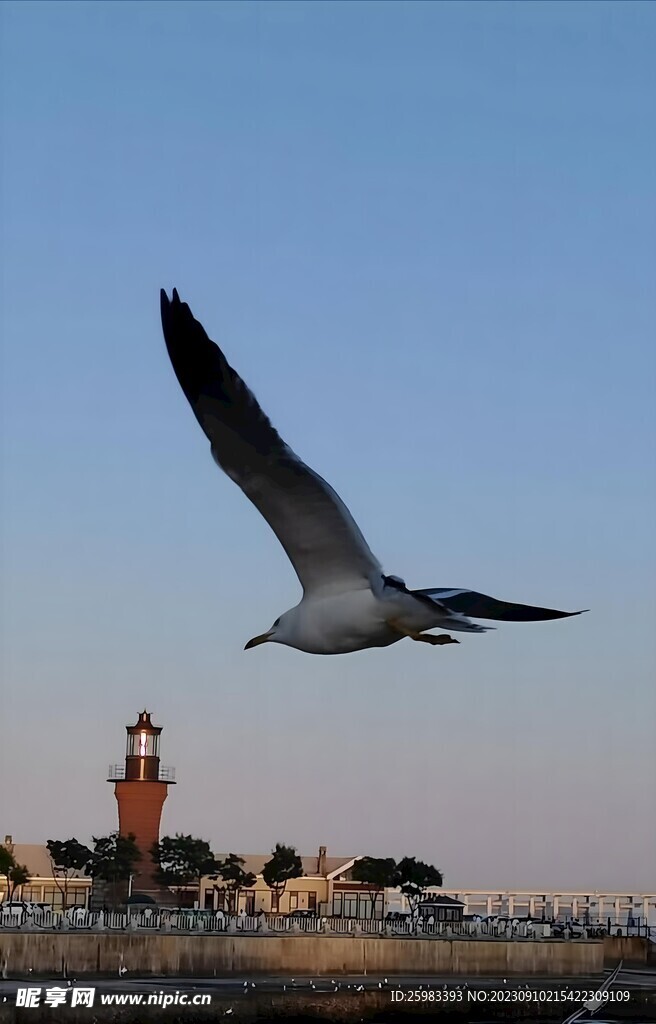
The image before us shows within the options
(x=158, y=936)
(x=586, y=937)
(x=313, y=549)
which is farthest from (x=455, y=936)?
(x=313, y=549)

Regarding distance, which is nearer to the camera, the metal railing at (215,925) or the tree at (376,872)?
the metal railing at (215,925)

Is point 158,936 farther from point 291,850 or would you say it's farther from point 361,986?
point 291,850

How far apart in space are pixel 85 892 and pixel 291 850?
8935 millimetres

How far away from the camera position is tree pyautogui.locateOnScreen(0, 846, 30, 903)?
203ft

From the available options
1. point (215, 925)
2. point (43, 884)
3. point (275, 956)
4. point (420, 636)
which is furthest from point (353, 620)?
point (43, 884)

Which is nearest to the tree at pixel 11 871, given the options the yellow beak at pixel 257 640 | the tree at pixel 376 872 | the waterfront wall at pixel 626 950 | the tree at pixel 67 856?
the tree at pixel 67 856

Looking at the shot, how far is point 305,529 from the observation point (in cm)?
1377

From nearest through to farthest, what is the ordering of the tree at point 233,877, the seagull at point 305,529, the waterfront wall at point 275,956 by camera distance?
the seagull at point 305,529, the waterfront wall at point 275,956, the tree at point 233,877

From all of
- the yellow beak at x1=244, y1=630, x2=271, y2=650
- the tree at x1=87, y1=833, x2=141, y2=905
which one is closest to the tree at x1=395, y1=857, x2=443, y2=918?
the tree at x1=87, y1=833, x2=141, y2=905

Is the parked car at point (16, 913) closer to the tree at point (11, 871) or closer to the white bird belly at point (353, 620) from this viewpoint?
the tree at point (11, 871)

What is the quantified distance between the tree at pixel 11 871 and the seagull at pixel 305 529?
1980 inches

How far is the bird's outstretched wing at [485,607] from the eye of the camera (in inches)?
466

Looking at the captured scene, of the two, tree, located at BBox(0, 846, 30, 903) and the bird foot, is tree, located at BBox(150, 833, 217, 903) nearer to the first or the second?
tree, located at BBox(0, 846, 30, 903)

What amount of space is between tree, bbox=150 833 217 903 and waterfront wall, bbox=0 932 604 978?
1514 centimetres
